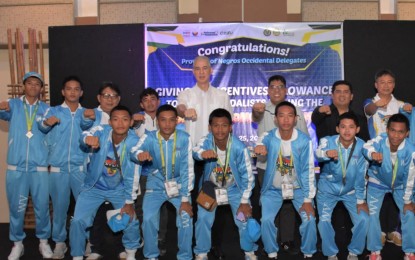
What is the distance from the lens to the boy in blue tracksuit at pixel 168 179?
4637 millimetres

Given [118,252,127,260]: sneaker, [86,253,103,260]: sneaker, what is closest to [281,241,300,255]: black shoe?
[118,252,127,260]: sneaker

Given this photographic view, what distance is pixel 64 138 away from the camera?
5.18m

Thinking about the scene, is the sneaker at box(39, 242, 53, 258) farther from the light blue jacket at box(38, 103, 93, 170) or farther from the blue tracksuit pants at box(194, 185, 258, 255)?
the blue tracksuit pants at box(194, 185, 258, 255)

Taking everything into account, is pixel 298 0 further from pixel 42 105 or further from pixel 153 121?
pixel 42 105

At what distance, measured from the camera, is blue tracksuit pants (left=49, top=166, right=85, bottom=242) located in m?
5.04

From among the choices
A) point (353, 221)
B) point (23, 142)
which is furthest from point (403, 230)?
point (23, 142)

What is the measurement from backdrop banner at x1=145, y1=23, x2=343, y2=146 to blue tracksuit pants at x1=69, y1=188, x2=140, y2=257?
1.89 meters

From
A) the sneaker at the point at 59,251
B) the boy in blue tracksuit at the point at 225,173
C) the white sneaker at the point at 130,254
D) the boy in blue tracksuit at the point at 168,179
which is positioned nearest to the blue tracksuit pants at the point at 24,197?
the sneaker at the point at 59,251

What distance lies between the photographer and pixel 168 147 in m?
4.83

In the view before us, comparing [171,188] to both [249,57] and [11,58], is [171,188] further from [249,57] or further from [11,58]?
[11,58]

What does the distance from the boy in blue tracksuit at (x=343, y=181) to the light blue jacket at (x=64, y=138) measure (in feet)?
7.92

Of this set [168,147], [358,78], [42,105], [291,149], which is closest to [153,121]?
[168,147]

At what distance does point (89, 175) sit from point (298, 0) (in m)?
3.83

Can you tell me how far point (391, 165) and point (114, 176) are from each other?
8.77 ft
